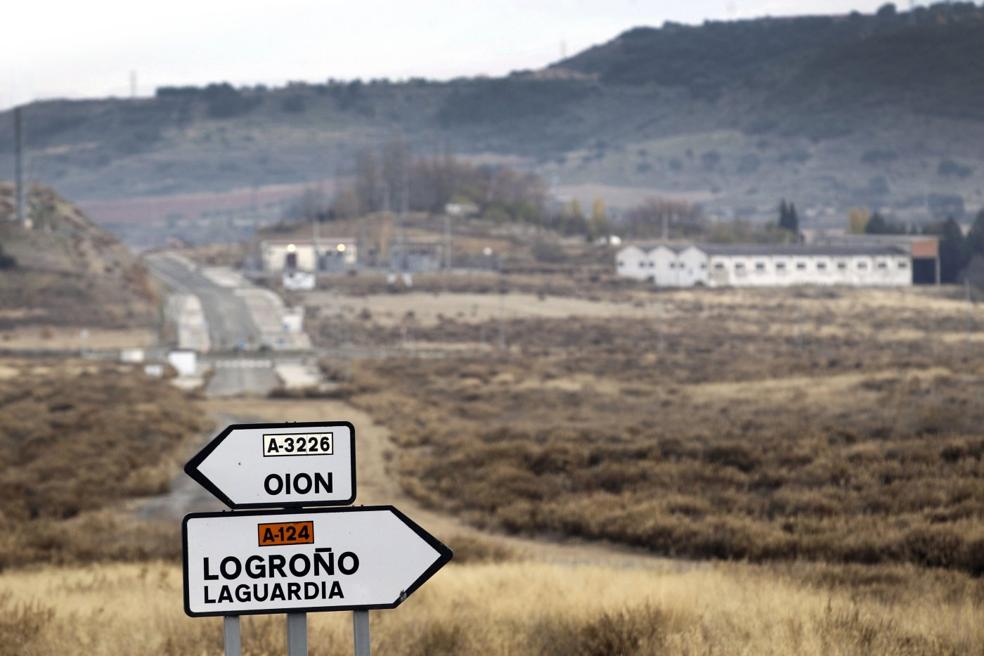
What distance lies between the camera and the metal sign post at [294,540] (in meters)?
6.54

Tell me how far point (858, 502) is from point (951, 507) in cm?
232

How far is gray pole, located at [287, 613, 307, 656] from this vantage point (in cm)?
660

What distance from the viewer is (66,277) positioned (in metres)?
105

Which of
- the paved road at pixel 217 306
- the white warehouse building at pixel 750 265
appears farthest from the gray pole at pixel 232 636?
the white warehouse building at pixel 750 265

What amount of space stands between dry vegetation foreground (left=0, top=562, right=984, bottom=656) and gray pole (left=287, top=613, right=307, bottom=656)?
3.26 metres

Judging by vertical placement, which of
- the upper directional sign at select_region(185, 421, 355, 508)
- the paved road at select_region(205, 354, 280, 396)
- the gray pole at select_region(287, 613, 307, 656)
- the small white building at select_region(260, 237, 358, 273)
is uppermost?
the upper directional sign at select_region(185, 421, 355, 508)

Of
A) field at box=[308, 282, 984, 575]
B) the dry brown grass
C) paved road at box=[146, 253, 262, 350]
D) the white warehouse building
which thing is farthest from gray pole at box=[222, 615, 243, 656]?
the white warehouse building

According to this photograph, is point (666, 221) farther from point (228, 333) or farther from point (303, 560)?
point (303, 560)

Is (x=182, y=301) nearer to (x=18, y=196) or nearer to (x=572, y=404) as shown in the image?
(x=18, y=196)

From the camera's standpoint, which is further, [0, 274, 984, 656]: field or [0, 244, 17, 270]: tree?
[0, 244, 17, 270]: tree

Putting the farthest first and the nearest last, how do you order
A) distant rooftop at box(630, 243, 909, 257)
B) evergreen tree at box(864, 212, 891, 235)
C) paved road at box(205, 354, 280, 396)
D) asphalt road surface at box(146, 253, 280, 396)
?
evergreen tree at box(864, 212, 891, 235) → distant rooftop at box(630, 243, 909, 257) → asphalt road surface at box(146, 253, 280, 396) → paved road at box(205, 354, 280, 396)

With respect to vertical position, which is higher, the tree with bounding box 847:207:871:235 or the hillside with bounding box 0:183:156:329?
the tree with bounding box 847:207:871:235

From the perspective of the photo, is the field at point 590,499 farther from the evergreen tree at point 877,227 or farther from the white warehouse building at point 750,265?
the evergreen tree at point 877,227

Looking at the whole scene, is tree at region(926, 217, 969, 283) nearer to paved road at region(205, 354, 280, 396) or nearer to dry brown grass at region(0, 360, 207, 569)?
paved road at region(205, 354, 280, 396)
